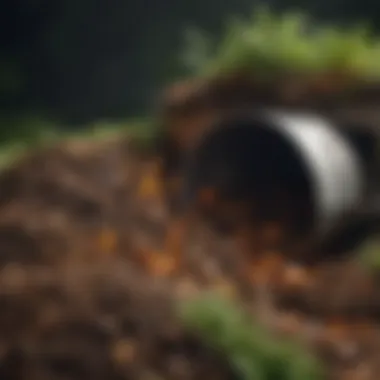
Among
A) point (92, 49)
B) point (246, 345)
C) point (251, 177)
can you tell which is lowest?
point (246, 345)

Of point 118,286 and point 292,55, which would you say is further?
point 292,55

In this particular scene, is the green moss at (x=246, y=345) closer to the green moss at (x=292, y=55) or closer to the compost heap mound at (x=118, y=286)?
Answer: the compost heap mound at (x=118, y=286)

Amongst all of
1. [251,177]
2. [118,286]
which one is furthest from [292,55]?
[118,286]

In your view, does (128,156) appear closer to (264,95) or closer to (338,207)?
(264,95)

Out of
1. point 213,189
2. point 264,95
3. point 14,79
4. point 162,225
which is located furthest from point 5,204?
point 14,79

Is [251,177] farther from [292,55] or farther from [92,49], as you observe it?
[92,49]

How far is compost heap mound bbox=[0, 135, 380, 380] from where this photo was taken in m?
4.32

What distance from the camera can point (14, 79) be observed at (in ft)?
48.0

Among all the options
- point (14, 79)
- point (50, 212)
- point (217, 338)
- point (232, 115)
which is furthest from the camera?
point (14, 79)

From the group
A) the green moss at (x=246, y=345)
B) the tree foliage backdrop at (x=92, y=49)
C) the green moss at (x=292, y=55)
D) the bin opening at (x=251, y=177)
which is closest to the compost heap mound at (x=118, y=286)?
the green moss at (x=246, y=345)

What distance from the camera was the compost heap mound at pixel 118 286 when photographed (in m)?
4.32

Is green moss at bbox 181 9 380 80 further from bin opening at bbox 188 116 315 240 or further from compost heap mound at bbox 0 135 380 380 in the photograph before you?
compost heap mound at bbox 0 135 380 380

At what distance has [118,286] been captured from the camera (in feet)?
15.6

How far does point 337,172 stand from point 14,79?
9.01m
